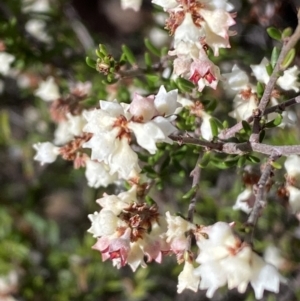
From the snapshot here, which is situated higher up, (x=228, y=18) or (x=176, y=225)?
(x=228, y=18)

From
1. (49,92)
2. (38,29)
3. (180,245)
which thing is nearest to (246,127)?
(180,245)

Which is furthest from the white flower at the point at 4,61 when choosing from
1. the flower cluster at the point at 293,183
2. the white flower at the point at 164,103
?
the flower cluster at the point at 293,183

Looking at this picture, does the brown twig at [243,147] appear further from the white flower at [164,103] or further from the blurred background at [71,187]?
the blurred background at [71,187]

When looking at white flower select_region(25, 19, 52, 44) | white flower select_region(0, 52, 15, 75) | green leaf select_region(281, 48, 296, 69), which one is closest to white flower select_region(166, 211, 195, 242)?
green leaf select_region(281, 48, 296, 69)

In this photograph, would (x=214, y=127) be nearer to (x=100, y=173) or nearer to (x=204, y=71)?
(x=204, y=71)

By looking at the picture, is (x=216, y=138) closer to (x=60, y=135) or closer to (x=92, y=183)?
(x=92, y=183)

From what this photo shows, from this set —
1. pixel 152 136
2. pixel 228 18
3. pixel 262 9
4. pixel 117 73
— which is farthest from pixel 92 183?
pixel 262 9

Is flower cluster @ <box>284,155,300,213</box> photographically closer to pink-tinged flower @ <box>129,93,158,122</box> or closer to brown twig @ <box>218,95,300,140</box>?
brown twig @ <box>218,95,300,140</box>
